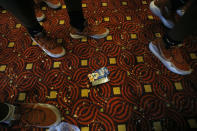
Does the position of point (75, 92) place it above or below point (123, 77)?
below

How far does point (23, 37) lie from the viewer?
1.26 metres

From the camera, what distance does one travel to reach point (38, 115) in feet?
2.69

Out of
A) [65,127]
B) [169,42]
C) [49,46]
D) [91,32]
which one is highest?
[169,42]

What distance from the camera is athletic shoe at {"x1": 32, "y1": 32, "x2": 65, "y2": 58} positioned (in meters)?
1.02

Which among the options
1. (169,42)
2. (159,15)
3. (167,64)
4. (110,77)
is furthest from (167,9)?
(110,77)

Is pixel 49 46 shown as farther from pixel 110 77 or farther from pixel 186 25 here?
pixel 186 25

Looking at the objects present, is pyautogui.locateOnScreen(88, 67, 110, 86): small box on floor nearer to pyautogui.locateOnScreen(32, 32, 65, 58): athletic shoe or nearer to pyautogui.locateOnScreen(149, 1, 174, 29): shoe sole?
pyautogui.locateOnScreen(32, 32, 65, 58): athletic shoe

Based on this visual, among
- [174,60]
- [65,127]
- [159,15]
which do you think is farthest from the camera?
[159,15]

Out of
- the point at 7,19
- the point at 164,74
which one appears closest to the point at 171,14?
the point at 164,74

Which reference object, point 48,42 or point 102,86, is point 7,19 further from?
point 102,86

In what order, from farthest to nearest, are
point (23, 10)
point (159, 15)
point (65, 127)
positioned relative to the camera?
point (159, 15) < point (65, 127) < point (23, 10)

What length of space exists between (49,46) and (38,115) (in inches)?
22.6

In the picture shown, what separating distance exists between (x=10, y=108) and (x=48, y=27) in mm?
877

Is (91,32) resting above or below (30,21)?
below
